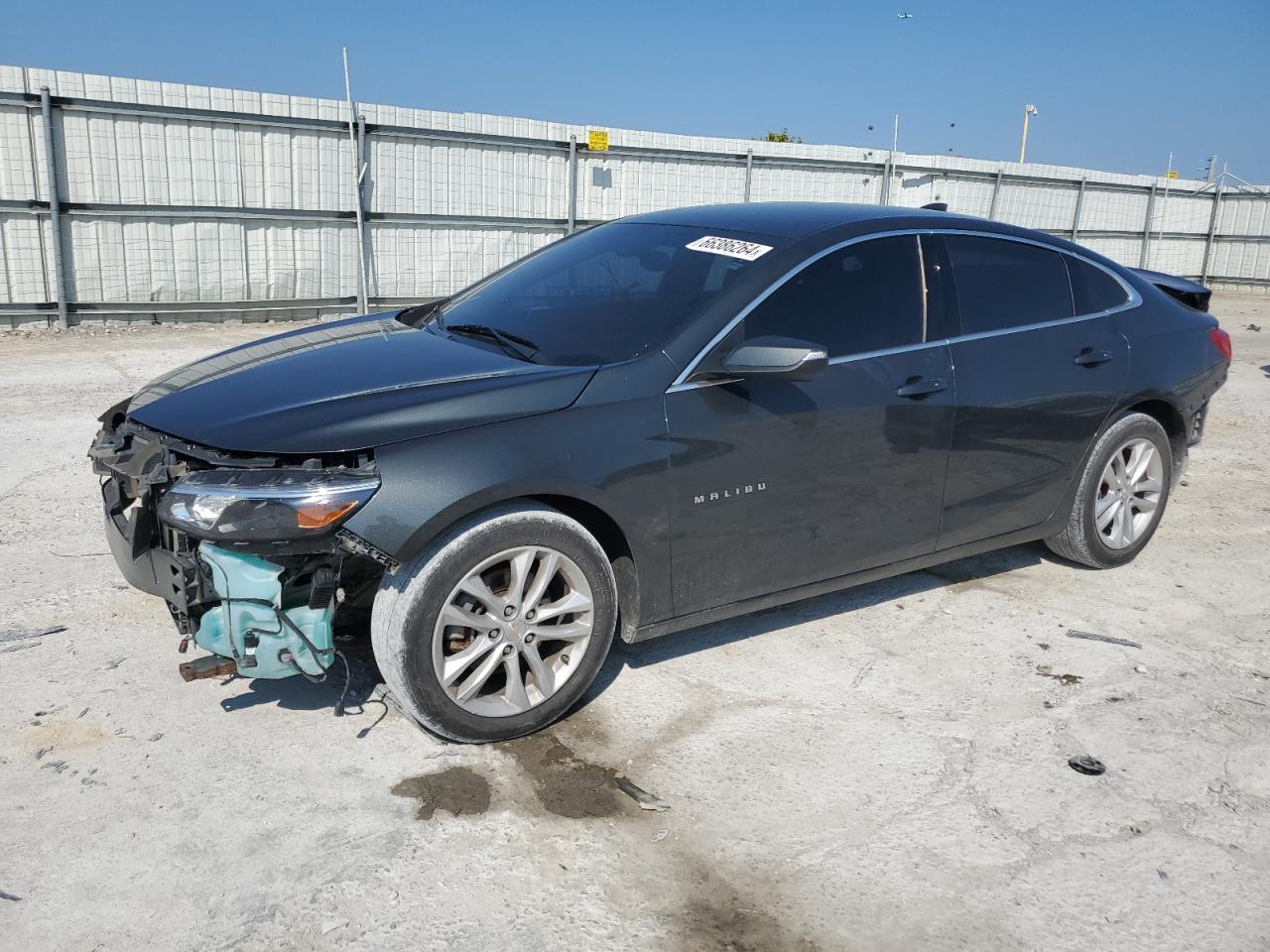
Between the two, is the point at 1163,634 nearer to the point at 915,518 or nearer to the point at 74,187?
the point at 915,518

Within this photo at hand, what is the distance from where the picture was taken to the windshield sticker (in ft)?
12.6

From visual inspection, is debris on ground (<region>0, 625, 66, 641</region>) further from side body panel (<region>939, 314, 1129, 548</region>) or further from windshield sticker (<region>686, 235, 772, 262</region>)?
side body panel (<region>939, 314, 1129, 548</region>)

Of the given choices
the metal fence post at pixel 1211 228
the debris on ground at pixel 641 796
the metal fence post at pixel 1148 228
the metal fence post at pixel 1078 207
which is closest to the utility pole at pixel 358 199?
the debris on ground at pixel 641 796

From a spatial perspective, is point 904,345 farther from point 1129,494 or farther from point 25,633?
point 25,633

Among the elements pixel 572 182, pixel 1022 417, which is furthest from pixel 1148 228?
pixel 1022 417

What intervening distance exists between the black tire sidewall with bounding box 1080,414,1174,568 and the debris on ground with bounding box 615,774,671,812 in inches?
110

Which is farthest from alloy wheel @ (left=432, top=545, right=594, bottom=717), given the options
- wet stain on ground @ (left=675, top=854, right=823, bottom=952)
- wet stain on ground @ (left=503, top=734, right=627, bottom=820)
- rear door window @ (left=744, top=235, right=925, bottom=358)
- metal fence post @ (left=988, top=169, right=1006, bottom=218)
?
metal fence post @ (left=988, top=169, right=1006, bottom=218)

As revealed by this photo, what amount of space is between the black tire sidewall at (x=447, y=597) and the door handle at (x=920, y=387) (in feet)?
4.60

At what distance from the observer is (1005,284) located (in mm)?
4434

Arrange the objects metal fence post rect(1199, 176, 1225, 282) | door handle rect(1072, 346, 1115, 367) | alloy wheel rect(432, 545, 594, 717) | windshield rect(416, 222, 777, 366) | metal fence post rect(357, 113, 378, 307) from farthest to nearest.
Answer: metal fence post rect(1199, 176, 1225, 282), metal fence post rect(357, 113, 378, 307), door handle rect(1072, 346, 1115, 367), windshield rect(416, 222, 777, 366), alloy wheel rect(432, 545, 594, 717)

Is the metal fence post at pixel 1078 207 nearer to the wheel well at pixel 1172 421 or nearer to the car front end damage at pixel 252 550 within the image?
the wheel well at pixel 1172 421

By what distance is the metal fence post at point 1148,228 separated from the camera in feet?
70.4

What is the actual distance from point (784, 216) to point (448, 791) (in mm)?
2555

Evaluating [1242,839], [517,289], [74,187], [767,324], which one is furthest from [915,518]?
[74,187]
